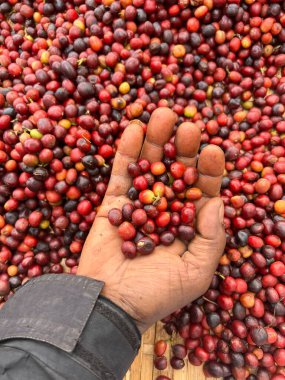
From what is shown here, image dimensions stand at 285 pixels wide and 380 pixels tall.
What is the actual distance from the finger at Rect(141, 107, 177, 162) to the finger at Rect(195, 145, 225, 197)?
0.32m

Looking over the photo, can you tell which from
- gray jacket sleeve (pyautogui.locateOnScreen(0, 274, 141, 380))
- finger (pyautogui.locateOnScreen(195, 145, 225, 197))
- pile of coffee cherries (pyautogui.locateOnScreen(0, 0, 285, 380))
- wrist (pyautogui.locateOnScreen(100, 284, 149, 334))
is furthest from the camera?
pile of coffee cherries (pyautogui.locateOnScreen(0, 0, 285, 380))

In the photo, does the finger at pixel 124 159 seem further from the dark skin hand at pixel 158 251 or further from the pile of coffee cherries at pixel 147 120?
the pile of coffee cherries at pixel 147 120

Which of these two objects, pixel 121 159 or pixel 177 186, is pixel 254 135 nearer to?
pixel 177 186

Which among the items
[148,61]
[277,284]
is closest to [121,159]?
[148,61]

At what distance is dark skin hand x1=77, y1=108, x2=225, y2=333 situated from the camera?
6.97 ft

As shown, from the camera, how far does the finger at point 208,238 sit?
220 cm

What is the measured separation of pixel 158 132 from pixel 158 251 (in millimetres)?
866

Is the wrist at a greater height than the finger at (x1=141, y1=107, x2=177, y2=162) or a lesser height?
lesser

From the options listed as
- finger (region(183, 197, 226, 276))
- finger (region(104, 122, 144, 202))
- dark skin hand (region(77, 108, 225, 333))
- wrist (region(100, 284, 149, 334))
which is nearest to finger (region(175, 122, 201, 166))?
dark skin hand (region(77, 108, 225, 333))

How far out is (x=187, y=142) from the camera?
2.42 m

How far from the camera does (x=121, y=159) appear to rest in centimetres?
254

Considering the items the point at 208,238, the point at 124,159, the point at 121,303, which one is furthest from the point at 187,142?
the point at 121,303

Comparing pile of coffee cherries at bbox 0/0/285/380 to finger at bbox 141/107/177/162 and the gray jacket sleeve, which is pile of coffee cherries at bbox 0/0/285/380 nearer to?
finger at bbox 141/107/177/162

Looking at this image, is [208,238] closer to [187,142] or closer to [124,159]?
[187,142]
